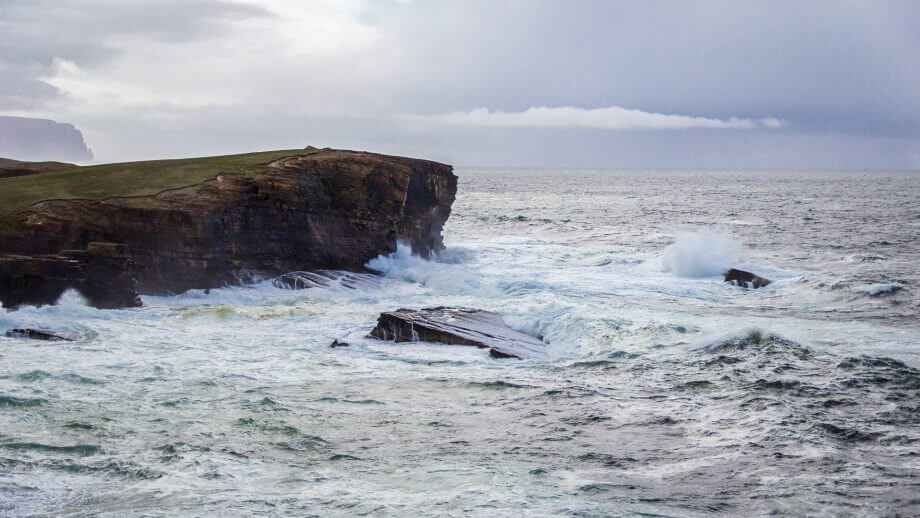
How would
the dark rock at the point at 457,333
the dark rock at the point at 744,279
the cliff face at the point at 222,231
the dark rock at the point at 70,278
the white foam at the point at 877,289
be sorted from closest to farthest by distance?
the dark rock at the point at 457,333, the dark rock at the point at 70,278, the cliff face at the point at 222,231, the white foam at the point at 877,289, the dark rock at the point at 744,279

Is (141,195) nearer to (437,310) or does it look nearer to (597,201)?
(437,310)

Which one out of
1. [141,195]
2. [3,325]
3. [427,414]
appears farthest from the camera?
[141,195]

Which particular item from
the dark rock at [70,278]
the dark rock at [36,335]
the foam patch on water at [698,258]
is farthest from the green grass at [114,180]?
the foam patch on water at [698,258]

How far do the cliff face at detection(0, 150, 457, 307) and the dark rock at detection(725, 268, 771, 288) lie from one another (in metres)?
14.5

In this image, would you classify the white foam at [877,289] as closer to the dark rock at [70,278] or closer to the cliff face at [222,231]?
the cliff face at [222,231]

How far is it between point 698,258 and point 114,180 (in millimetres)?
24903

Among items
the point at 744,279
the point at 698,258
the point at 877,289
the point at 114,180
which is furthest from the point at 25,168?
the point at 877,289

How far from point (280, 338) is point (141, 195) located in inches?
459

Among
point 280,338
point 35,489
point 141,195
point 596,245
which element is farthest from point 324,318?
point 596,245

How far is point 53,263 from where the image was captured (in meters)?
23.7

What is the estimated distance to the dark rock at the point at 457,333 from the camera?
20.0 metres

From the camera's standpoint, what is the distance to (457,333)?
20.7 m

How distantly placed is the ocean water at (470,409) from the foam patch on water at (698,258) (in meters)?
6.00

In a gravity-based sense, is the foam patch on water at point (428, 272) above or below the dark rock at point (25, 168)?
below
